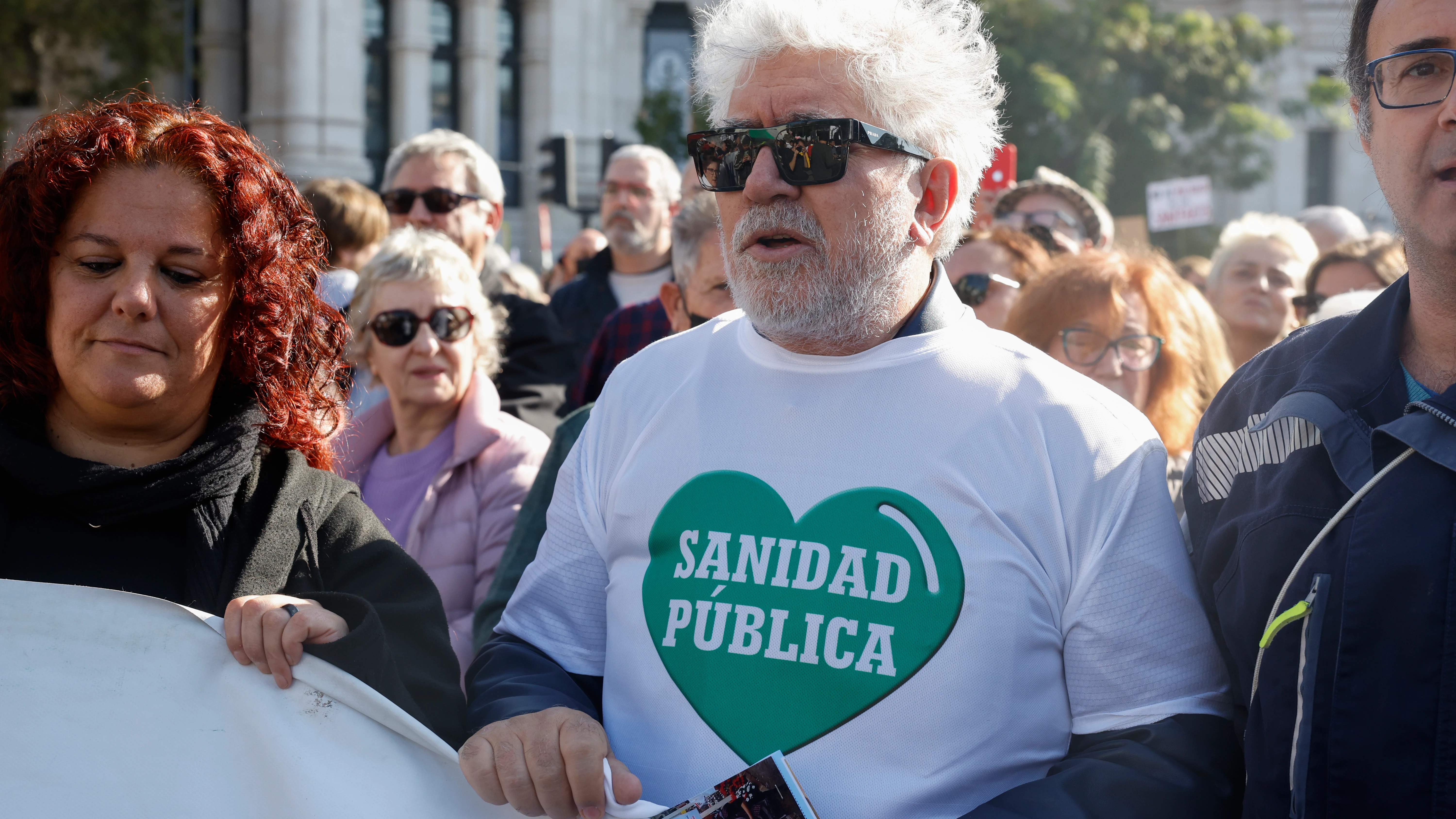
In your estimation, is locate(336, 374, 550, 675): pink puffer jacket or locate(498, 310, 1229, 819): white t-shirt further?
locate(336, 374, 550, 675): pink puffer jacket

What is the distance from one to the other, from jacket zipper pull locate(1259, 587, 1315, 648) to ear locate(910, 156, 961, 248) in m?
0.88

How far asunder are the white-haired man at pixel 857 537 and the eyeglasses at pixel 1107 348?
4.90 feet

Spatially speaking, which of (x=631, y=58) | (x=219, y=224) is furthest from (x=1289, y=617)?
(x=631, y=58)

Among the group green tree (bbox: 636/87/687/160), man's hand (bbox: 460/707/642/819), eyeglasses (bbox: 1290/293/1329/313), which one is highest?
green tree (bbox: 636/87/687/160)

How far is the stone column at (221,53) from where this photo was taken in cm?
Answer: 2706

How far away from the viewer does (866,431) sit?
2.10 metres

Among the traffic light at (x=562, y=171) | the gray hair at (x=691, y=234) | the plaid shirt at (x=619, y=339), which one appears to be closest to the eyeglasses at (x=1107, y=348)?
the gray hair at (x=691, y=234)

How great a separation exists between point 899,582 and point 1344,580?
A: 62 cm

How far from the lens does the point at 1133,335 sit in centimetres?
375

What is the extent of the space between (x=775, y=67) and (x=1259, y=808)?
1363 mm

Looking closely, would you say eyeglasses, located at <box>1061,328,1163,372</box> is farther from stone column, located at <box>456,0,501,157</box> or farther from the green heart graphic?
stone column, located at <box>456,0,501,157</box>

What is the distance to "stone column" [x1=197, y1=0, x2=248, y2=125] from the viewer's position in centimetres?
2706

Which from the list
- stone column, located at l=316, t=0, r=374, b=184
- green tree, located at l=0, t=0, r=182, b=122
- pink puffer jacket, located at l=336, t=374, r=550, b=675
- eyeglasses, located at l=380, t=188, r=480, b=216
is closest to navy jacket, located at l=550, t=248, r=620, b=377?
eyeglasses, located at l=380, t=188, r=480, b=216

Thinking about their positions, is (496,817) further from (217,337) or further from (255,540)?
(217,337)
